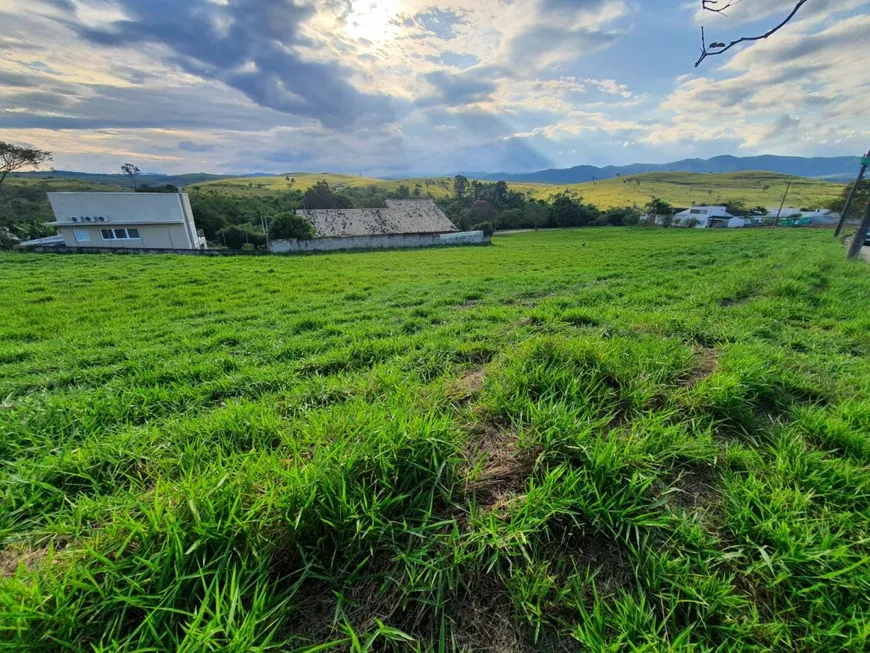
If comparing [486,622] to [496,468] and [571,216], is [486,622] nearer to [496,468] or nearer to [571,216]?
[496,468]

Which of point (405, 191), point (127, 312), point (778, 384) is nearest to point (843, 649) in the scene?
point (778, 384)

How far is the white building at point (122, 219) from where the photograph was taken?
31984 millimetres

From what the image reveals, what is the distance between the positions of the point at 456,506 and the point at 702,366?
323 cm

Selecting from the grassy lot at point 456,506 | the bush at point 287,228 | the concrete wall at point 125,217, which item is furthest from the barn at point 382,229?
the grassy lot at point 456,506

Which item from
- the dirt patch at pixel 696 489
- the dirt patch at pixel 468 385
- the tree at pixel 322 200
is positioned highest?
the tree at pixel 322 200

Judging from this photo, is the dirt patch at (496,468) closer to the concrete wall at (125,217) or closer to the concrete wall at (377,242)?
the concrete wall at (377,242)

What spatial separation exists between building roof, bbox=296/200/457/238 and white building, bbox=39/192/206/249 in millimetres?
14448

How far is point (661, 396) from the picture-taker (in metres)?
2.88

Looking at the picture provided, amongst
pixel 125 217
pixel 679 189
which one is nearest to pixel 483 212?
pixel 125 217

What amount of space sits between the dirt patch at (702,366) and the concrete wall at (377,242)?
37.0 meters

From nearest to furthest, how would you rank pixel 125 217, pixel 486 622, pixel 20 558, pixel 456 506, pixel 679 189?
pixel 486 622, pixel 20 558, pixel 456 506, pixel 125 217, pixel 679 189

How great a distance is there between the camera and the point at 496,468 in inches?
82.4

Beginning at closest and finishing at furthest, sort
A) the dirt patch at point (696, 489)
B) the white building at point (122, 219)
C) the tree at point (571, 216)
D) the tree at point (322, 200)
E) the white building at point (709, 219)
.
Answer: the dirt patch at point (696, 489) < the white building at point (122, 219) < the white building at point (709, 219) < the tree at point (571, 216) < the tree at point (322, 200)

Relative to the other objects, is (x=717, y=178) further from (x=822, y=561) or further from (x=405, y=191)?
(x=822, y=561)
